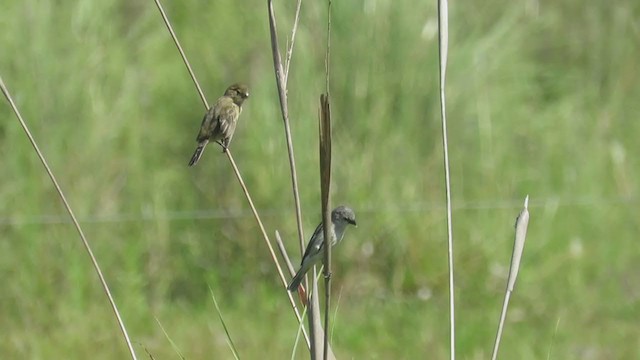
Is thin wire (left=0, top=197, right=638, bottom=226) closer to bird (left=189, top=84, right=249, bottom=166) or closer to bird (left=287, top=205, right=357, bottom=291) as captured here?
bird (left=189, top=84, right=249, bottom=166)

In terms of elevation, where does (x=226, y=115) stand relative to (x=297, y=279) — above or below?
above

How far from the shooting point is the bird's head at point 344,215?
1.88 metres

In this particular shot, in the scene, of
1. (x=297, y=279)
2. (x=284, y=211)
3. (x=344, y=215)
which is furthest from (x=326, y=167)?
(x=284, y=211)

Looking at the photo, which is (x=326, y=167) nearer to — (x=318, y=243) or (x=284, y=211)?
(x=318, y=243)

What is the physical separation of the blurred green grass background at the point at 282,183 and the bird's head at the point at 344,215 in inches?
129

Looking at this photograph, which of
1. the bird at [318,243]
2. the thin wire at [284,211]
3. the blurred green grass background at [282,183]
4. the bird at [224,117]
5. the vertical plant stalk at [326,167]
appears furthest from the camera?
the thin wire at [284,211]

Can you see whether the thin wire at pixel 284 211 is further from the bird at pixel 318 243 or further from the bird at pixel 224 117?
the bird at pixel 318 243

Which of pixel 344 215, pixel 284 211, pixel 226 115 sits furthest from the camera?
pixel 284 211

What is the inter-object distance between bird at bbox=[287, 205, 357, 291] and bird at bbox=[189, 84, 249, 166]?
0.71 m

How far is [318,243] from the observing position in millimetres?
1838

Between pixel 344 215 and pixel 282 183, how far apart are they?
12.7ft

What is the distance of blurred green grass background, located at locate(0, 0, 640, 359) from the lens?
17.9 feet

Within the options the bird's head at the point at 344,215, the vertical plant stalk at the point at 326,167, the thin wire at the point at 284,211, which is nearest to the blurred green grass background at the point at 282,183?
the thin wire at the point at 284,211

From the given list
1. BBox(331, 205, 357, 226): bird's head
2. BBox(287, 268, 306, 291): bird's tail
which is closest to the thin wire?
BBox(331, 205, 357, 226): bird's head
